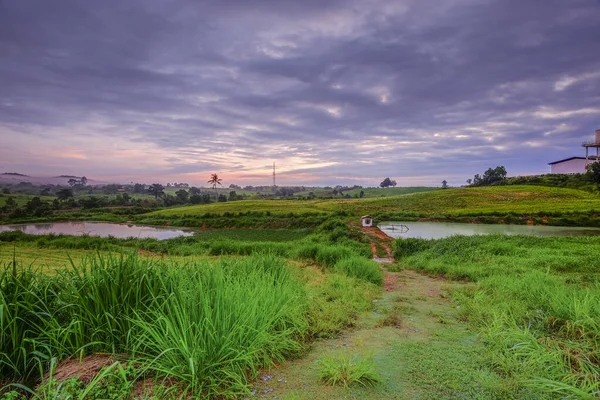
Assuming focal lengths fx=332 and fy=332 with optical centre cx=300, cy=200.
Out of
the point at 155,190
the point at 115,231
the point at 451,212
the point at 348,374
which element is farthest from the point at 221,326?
the point at 155,190

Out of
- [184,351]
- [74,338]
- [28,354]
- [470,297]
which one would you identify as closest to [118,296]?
[74,338]

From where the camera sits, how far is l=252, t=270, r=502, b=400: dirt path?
2852 mm

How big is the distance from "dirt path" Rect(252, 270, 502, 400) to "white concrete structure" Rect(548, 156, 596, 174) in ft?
272

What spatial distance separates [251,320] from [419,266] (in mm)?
9525

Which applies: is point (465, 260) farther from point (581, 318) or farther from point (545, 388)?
point (545, 388)

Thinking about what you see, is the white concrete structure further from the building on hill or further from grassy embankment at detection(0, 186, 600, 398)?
grassy embankment at detection(0, 186, 600, 398)

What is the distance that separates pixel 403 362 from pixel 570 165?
89.7 m

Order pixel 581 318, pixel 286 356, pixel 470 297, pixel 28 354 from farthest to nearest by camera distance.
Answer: pixel 470 297, pixel 581 318, pixel 286 356, pixel 28 354

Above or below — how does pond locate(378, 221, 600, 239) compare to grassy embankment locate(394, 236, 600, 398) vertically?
below

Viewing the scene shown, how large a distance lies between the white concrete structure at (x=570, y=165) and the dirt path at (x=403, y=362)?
3262 inches

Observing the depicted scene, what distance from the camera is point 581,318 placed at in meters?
3.96

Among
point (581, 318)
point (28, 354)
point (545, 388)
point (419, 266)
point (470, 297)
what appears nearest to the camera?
point (545, 388)

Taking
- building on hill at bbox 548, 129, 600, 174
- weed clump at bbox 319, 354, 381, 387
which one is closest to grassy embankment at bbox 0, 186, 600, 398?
weed clump at bbox 319, 354, 381, 387

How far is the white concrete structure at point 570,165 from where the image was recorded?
68688mm
